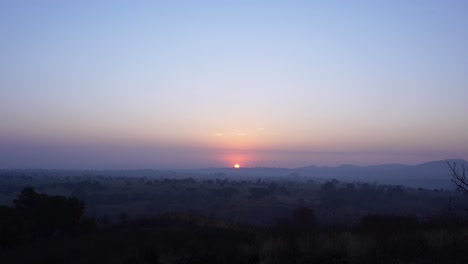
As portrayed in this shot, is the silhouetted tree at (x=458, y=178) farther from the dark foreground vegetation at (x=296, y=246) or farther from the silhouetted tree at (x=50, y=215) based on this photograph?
the silhouetted tree at (x=50, y=215)

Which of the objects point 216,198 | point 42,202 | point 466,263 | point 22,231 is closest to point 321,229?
point 466,263

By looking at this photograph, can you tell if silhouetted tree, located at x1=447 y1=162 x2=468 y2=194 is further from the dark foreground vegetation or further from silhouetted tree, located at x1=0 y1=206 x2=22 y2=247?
silhouetted tree, located at x1=0 y1=206 x2=22 y2=247

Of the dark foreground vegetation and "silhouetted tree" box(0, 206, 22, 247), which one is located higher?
the dark foreground vegetation

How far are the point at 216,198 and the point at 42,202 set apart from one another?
4623 cm

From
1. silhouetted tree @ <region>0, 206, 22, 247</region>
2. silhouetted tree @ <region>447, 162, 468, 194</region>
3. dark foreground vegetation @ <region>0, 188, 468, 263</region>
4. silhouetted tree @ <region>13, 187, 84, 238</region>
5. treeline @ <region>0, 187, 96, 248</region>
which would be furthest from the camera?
silhouetted tree @ <region>13, 187, 84, 238</region>

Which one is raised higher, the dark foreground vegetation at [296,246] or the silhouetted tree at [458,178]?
the silhouetted tree at [458,178]

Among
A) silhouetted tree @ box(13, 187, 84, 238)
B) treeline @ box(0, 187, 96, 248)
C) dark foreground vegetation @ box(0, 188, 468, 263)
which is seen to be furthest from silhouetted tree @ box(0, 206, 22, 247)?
dark foreground vegetation @ box(0, 188, 468, 263)

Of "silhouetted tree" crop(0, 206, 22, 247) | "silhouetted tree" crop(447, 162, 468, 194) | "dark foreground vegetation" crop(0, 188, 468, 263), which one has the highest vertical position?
"silhouetted tree" crop(447, 162, 468, 194)

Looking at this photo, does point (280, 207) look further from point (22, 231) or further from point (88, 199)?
point (22, 231)

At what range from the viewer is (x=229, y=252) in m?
12.3

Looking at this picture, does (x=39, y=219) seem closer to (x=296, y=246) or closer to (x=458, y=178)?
(x=296, y=246)

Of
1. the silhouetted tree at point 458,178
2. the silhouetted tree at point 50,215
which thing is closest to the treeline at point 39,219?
the silhouetted tree at point 50,215

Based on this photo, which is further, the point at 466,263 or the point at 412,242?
the point at 412,242

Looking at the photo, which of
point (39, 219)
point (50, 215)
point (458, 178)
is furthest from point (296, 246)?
point (39, 219)
